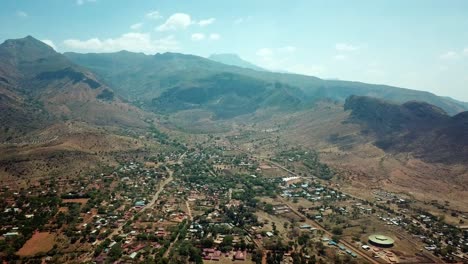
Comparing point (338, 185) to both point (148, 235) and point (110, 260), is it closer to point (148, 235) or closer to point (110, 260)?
point (148, 235)

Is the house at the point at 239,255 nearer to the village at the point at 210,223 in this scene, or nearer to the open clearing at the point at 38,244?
the village at the point at 210,223

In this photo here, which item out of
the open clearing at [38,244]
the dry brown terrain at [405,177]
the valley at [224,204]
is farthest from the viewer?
the dry brown terrain at [405,177]

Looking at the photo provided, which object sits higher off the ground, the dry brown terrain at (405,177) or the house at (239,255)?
the dry brown terrain at (405,177)

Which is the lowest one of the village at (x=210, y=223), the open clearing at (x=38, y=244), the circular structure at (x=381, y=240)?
the open clearing at (x=38, y=244)

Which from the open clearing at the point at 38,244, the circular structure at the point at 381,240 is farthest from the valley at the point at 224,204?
the circular structure at the point at 381,240

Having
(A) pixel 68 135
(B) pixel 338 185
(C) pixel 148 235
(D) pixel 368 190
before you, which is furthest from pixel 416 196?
(A) pixel 68 135

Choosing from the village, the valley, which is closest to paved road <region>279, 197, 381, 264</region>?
the village

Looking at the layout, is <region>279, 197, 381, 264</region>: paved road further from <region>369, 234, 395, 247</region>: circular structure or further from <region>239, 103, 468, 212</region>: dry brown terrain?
<region>239, 103, 468, 212</region>: dry brown terrain
